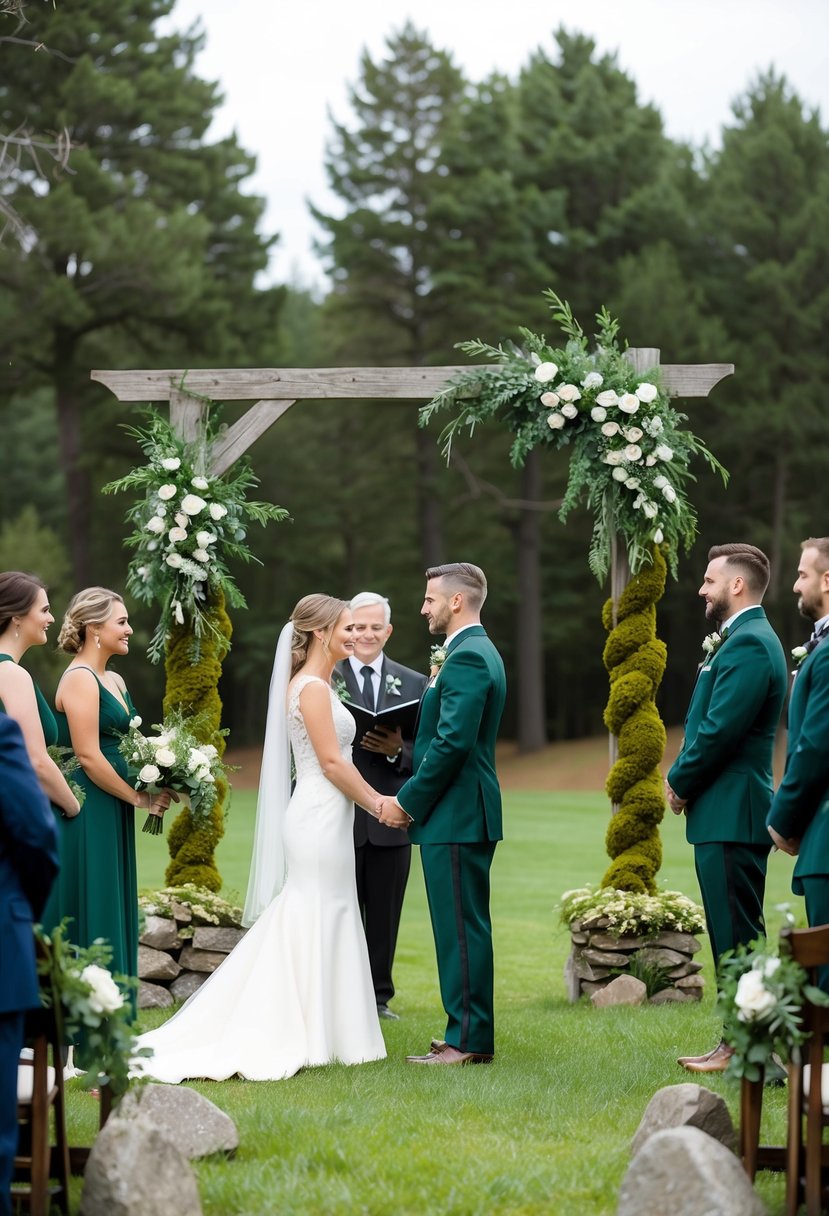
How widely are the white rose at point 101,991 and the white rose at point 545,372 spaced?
4826 millimetres

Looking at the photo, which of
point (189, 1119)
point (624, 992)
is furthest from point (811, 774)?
point (624, 992)

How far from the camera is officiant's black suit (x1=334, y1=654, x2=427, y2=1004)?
25.7 feet

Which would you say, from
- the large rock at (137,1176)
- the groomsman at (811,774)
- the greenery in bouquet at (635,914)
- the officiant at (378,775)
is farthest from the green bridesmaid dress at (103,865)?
the greenery in bouquet at (635,914)

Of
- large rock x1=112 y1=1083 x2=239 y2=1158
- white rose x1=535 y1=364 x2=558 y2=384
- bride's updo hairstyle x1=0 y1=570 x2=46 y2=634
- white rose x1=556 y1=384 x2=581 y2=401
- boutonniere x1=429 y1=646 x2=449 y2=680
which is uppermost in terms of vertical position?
white rose x1=535 y1=364 x2=558 y2=384

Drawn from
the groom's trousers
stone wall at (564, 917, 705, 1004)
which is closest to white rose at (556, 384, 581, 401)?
the groom's trousers

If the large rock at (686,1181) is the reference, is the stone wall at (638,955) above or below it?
below

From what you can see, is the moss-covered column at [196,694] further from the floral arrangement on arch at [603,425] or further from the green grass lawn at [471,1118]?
the floral arrangement on arch at [603,425]

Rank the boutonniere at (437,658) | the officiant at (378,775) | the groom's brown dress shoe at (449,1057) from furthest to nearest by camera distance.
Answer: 1. the officiant at (378,775)
2. the boutonniere at (437,658)
3. the groom's brown dress shoe at (449,1057)

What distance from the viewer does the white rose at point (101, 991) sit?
4027 mm

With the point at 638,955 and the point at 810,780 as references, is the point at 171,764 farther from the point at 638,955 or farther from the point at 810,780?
the point at 638,955

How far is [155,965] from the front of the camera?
8.12 metres

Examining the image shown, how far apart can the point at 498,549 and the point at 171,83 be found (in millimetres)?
13515

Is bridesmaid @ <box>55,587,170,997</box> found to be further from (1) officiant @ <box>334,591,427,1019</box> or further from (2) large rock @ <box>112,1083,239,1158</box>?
(1) officiant @ <box>334,591,427,1019</box>

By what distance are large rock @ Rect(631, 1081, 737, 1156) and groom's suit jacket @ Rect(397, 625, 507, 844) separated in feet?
6.62
